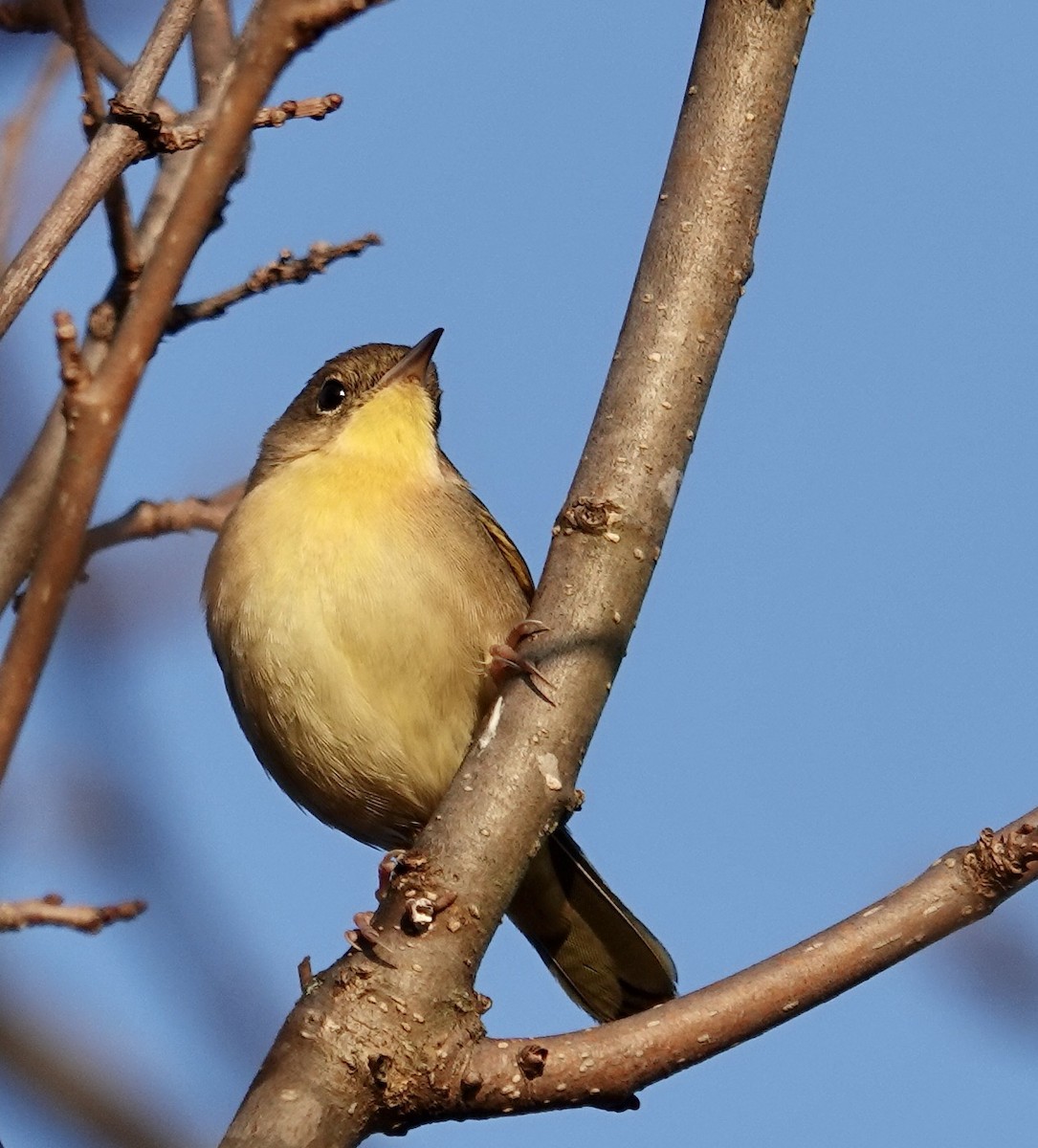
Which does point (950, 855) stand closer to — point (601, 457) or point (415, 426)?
point (601, 457)

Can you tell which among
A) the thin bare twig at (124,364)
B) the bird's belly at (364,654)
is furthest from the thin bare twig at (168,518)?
the thin bare twig at (124,364)

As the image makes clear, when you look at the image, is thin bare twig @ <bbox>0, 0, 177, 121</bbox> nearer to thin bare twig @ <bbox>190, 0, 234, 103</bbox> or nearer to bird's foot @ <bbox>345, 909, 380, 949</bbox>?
thin bare twig @ <bbox>190, 0, 234, 103</bbox>

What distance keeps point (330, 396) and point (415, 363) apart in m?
0.36

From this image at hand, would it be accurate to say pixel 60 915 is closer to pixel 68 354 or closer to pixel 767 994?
pixel 68 354

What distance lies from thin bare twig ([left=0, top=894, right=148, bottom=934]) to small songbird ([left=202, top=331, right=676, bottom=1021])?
101 inches

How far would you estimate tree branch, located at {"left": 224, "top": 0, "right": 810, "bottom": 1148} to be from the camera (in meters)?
3.26

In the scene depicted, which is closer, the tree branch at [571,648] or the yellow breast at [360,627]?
the tree branch at [571,648]

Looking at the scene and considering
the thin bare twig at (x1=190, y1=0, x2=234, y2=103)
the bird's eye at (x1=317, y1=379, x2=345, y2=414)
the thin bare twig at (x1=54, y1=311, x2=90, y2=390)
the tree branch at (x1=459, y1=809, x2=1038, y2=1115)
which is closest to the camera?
the thin bare twig at (x1=54, y1=311, x2=90, y2=390)

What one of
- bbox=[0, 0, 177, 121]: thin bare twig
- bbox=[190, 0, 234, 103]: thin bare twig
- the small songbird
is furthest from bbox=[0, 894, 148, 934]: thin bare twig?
bbox=[190, 0, 234, 103]: thin bare twig

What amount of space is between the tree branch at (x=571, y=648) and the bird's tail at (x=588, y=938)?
151cm

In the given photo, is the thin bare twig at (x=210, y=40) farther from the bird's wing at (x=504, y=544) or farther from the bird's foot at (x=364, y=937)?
the bird's foot at (x=364, y=937)

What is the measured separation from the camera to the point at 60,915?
88.2 inches

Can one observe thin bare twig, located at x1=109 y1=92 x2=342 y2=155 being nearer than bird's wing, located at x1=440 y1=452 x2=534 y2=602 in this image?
Yes

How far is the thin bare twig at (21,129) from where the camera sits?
3943 millimetres
